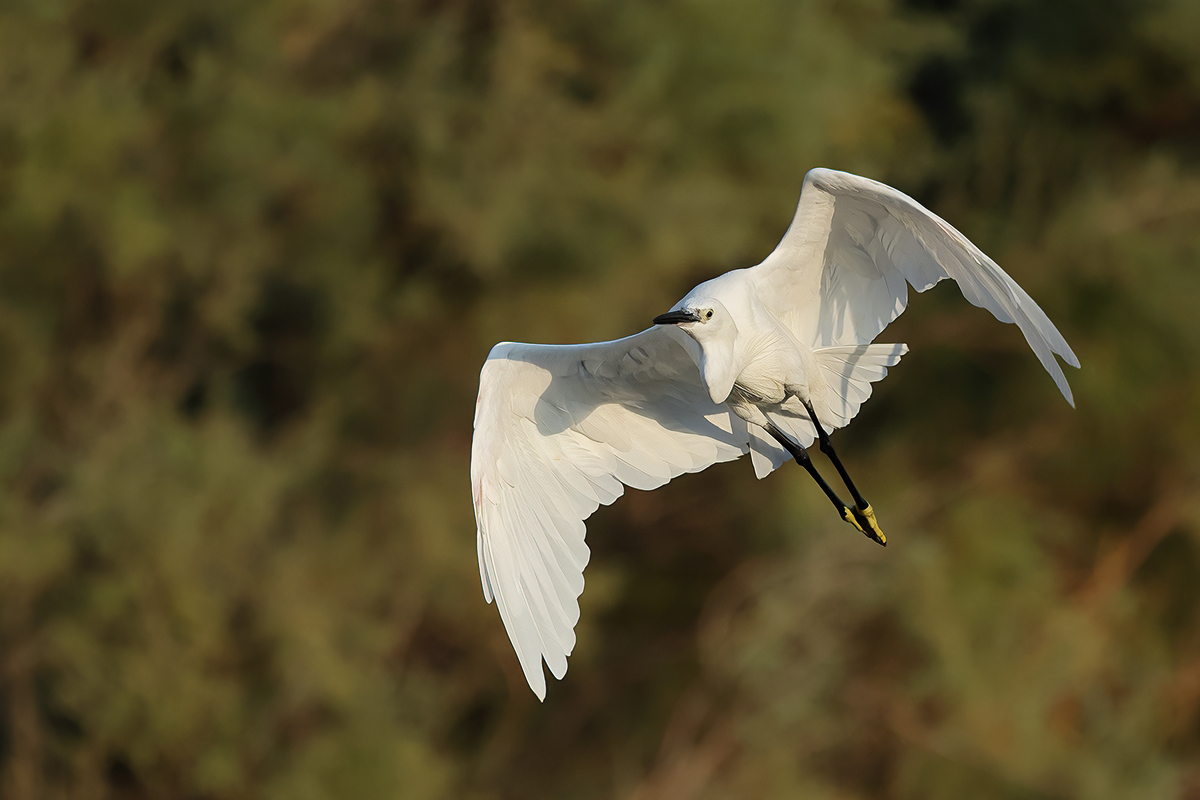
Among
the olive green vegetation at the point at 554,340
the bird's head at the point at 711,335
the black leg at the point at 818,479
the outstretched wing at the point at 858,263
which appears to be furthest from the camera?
the olive green vegetation at the point at 554,340

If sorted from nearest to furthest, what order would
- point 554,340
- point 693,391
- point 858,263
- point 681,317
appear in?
point 681,317 → point 858,263 → point 693,391 → point 554,340

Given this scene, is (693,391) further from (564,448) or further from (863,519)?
(863,519)

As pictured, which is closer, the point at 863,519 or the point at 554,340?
the point at 863,519

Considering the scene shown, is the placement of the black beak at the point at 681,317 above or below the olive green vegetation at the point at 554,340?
above

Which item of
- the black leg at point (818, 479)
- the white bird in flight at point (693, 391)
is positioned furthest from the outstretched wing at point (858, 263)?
the black leg at point (818, 479)

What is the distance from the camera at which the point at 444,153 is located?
9664mm

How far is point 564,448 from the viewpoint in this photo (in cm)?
410

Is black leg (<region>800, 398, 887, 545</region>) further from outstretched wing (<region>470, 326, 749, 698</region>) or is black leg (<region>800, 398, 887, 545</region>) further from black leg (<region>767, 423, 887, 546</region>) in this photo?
outstretched wing (<region>470, 326, 749, 698</region>)

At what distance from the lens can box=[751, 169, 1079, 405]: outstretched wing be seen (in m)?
3.63

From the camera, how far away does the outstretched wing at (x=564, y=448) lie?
379 cm

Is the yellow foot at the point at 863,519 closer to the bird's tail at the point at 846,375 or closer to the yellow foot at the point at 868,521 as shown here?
the yellow foot at the point at 868,521

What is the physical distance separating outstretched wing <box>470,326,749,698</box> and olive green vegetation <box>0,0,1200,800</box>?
5261 millimetres

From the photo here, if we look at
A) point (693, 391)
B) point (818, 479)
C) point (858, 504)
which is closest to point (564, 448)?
point (693, 391)

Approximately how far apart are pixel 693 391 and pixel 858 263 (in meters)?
0.54
